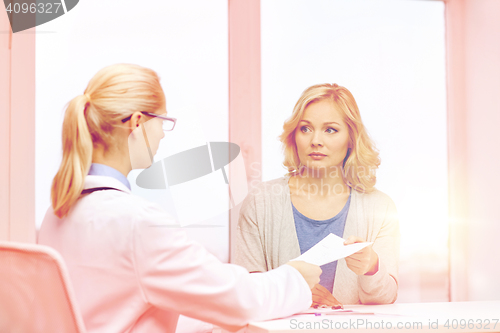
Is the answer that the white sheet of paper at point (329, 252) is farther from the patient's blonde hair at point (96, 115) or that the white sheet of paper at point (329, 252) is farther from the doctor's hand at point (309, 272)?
the patient's blonde hair at point (96, 115)

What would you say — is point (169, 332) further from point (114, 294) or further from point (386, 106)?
point (386, 106)

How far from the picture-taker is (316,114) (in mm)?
1585

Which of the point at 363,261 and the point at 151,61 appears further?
the point at 151,61

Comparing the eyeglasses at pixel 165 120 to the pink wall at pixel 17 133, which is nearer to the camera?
the eyeglasses at pixel 165 120

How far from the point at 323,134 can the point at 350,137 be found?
0.39 ft

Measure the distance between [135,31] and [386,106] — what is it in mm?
1172

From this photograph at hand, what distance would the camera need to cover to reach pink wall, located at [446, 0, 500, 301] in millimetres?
1907

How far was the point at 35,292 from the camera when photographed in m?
0.78

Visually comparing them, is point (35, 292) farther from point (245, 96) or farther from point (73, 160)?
point (245, 96)

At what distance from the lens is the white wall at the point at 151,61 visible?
173 cm

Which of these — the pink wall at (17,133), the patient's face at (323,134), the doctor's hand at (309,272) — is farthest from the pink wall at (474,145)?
the pink wall at (17,133)

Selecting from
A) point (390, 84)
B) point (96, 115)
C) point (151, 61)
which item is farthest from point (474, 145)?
point (96, 115)

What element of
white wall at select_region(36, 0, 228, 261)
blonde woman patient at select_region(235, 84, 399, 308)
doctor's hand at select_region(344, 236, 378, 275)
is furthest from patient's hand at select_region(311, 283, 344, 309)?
white wall at select_region(36, 0, 228, 261)

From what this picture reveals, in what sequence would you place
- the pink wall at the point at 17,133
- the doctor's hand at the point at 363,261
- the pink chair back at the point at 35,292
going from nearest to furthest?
1. the pink chair back at the point at 35,292
2. the doctor's hand at the point at 363,261
3. the pink wall at the point at 17,133
